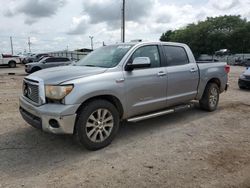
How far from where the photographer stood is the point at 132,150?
4.55 m

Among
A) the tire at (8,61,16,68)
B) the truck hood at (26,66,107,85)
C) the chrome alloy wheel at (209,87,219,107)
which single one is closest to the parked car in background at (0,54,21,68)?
the tire at (8,61,16,68)

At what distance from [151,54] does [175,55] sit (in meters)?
0.78

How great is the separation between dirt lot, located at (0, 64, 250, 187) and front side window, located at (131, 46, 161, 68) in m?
1.37

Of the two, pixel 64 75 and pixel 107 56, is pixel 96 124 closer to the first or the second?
pixel 64 75

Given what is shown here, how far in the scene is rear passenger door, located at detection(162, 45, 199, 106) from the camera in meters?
5.75

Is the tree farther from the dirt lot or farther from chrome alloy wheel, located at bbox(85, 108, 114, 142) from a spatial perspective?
chrome alloy wheel, located at bbox(85, 108, 114, 142)

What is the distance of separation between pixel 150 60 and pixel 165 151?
6.13 ft

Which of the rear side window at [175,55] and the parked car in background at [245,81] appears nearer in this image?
the rear side window at [175,55]

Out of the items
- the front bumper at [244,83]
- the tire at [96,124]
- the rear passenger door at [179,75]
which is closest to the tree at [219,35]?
the front bumper at [244,83]

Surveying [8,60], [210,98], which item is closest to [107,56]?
[210,98]

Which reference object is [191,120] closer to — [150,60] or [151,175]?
[150,60]

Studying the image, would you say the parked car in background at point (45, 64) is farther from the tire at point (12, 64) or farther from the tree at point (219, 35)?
the tree at point (219, 35)

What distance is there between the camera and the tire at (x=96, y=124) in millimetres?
4273

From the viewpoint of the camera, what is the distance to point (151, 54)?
5516mm
